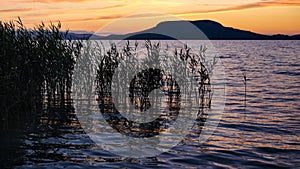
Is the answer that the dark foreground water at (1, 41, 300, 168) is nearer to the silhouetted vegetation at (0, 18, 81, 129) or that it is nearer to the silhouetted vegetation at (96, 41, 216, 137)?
the silhouetted vegetation at (0, 18, 81, 129)

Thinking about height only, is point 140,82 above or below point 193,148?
above

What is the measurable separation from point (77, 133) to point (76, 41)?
28.4 ft

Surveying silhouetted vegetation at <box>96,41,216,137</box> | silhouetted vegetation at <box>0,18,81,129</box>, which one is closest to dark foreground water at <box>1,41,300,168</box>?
silhouetted vegetation at <box>0,18,81,129</box>

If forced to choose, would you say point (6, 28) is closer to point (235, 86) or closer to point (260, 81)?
point (235, 86)

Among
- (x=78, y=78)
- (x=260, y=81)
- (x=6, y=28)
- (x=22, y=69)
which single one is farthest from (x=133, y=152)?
(x=260, y=81)

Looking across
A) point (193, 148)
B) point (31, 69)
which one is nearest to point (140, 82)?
point (31, 69)

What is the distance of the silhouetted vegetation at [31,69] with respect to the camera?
13953mm

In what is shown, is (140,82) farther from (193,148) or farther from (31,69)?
(193,148)

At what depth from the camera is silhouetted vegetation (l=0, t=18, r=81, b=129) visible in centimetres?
1395

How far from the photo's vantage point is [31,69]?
15852 mm

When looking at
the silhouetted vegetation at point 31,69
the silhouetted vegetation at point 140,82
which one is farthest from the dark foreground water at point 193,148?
the silhouetted vegetation at point 140,82

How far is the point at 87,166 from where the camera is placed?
34.6 feet

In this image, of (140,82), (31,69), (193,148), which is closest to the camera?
(193,148)

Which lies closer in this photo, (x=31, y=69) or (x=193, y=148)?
(x=193, y=148)
